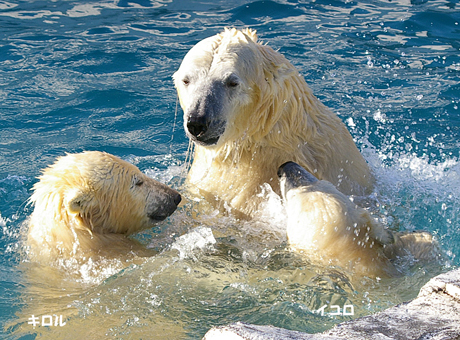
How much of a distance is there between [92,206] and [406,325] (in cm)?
248

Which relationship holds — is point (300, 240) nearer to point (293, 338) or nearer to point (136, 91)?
point (293, 338)

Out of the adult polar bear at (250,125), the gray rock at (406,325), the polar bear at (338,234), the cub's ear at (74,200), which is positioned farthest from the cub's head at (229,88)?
the gray rock at (406,325)

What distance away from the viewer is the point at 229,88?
13.1 feet

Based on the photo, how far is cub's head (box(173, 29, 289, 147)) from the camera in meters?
3.89

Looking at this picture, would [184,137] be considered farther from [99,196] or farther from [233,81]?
[233,81]

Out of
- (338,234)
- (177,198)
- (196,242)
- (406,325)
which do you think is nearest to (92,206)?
(177,198)

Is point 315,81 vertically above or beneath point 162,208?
above

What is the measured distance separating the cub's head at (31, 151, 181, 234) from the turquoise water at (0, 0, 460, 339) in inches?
11.2

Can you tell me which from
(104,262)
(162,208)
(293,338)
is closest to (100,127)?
(162,208)

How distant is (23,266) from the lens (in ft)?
14.1

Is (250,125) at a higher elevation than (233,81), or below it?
below

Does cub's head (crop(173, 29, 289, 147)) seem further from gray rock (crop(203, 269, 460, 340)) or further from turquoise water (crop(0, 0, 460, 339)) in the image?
gray rock (crop(203, 269, 460, 340))

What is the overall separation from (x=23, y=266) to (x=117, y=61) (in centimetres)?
513

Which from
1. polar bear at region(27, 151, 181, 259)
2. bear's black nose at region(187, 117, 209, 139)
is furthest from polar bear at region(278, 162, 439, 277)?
polar bear at region(27, 151, 181, 259)
